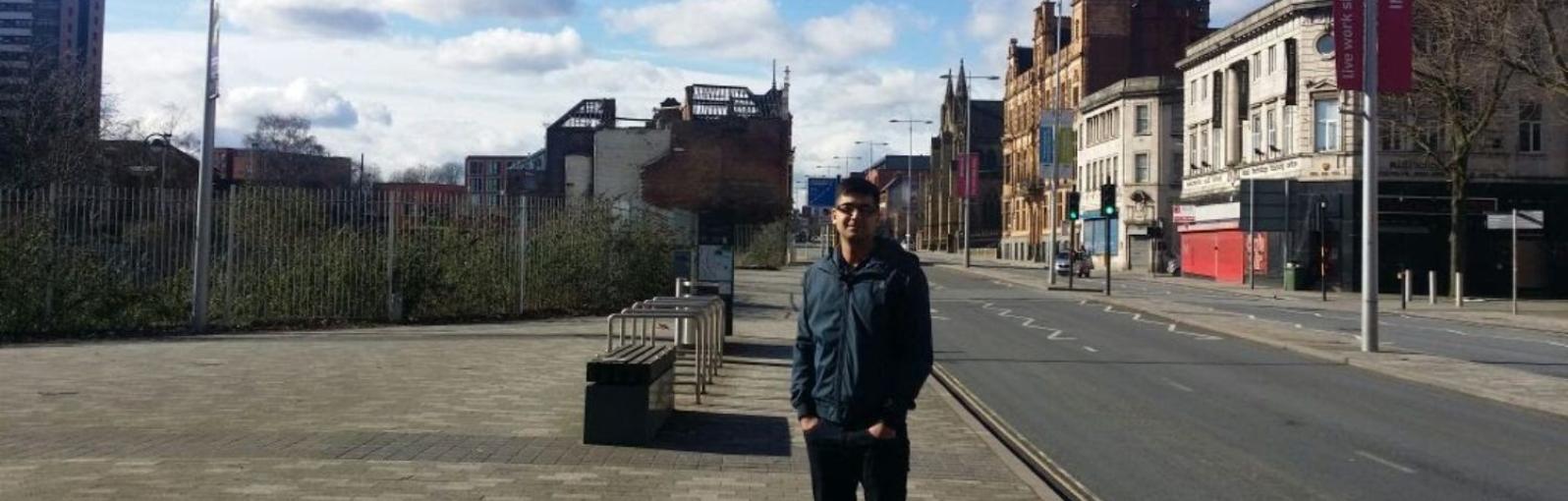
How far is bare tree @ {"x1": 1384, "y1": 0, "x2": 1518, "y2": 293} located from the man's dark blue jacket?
1324 inches

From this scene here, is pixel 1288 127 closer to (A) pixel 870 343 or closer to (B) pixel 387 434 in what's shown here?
(B) pixel 387 434

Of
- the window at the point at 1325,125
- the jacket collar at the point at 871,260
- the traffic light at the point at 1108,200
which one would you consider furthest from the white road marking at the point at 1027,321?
the window at the point at 1325,125

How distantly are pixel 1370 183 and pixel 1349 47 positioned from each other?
2.30m

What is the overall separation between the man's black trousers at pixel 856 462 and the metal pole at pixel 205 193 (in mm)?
16705

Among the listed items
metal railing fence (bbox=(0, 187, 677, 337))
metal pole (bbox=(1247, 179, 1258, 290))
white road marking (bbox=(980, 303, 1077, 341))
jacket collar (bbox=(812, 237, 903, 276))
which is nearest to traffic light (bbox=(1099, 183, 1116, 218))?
white road marking (bbox=(980, 303, 1077, 341))

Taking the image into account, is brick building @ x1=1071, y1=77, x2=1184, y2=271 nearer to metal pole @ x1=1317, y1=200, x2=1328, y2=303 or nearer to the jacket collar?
metal pole @ x1=1317, y1=200, x2=1328, y2=303

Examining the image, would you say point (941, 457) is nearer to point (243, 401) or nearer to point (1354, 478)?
point (1354, 478)

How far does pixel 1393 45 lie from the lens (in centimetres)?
1930

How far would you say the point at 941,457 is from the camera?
9609 mm

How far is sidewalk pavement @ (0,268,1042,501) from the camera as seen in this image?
7684 mm

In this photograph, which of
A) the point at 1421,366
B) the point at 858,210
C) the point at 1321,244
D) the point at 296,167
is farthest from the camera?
the point at 296,167

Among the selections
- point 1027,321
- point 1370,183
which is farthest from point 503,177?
point 1370,183

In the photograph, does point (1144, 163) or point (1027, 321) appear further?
point (1144, 163)

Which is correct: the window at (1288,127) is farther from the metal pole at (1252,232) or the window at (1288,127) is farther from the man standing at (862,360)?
the man standing at (862,360)
